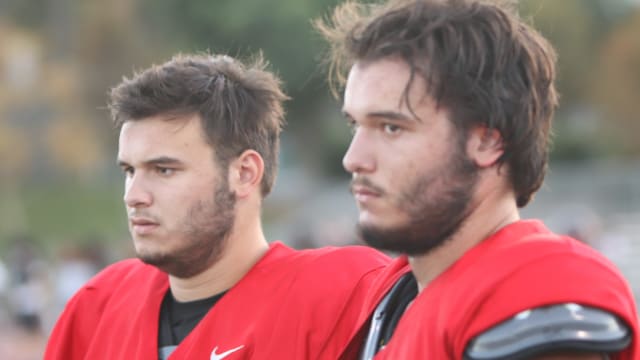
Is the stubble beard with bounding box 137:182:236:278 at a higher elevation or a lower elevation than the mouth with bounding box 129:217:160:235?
lower

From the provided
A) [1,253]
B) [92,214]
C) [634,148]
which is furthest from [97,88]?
[634,148]

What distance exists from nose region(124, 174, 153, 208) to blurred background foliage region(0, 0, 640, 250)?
989 inches

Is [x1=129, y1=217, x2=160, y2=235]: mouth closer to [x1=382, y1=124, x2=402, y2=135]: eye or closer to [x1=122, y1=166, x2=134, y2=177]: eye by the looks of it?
[x1=122, y1=166, x2=134, y2=177]: eye

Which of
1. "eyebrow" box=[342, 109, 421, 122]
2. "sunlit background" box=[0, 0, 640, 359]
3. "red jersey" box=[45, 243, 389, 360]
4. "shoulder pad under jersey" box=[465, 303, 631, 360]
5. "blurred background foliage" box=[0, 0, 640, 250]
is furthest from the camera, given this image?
"blurred background foliage" box=[0, 0, 640, 250]

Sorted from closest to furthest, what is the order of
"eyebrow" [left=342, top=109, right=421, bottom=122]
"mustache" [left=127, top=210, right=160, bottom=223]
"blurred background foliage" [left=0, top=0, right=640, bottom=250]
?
"eyebrow" [left=342, top=109, right=421, bottom=122], "mustache" [left=127, top=210, right=160, bottom=223], "blurred background foliage" [left=0, top=0, right=640, bottom=250]

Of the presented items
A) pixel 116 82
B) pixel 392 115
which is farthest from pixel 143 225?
pixel 116 82

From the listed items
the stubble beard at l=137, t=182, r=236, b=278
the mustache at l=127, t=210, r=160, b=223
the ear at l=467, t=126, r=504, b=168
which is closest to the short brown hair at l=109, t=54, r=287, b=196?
the stubble beard at l=137, t=182, r=236, b=278

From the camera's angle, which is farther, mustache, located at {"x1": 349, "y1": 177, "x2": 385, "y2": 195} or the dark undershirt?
the dark undershirt

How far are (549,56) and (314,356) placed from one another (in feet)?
3.73

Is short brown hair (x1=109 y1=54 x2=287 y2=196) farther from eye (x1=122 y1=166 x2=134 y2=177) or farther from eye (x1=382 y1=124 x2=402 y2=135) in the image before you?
eye (x1=382 y1=124 x2=402 y2=135)

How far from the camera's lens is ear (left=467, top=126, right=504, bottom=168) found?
8.48 feet

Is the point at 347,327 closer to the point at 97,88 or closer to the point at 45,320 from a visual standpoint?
the point at 45,320

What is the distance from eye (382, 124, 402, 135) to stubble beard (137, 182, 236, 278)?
1.02 metres

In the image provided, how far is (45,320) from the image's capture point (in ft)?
57.2
